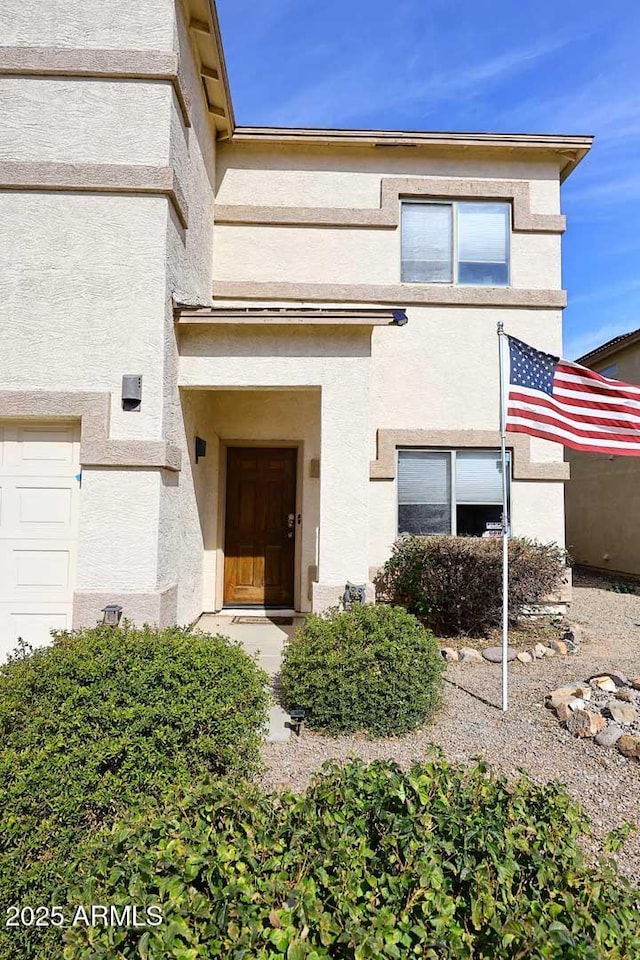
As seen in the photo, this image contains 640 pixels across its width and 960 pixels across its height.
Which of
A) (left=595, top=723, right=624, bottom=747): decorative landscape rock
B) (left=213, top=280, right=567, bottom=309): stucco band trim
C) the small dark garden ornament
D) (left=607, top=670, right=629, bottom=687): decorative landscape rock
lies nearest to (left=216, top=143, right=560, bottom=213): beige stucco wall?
(left=213, top=280, right=567, bottom=309): stucco band trim

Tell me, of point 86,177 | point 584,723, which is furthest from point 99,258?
point 584,723

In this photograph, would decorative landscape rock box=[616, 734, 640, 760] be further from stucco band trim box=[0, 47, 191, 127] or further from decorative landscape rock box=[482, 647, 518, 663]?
stucco band trim box=[0, 47, 191, 127]

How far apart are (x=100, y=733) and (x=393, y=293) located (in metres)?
7.47

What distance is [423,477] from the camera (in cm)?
849

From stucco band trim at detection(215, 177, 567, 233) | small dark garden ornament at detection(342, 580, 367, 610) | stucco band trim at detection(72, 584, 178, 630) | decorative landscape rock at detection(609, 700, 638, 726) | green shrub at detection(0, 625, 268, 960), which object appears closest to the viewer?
green shrub at detection(0, 625, 268, 960)

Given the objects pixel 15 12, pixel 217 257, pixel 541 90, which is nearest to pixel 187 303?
pixel 217 257

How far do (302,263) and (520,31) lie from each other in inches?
182

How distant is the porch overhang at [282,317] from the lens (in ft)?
20.3

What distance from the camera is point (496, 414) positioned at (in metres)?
8.59

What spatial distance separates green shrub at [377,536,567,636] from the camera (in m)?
7.41

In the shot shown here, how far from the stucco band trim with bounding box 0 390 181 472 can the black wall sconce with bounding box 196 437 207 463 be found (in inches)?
68.6

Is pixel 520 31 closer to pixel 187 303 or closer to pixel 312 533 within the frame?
pixel 187 303

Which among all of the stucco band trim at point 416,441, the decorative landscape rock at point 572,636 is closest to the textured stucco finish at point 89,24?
the stucco band trim at point 416,441

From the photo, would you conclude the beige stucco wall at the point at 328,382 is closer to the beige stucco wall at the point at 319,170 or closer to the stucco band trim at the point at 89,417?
the stucco band trim at the point at 89,417
